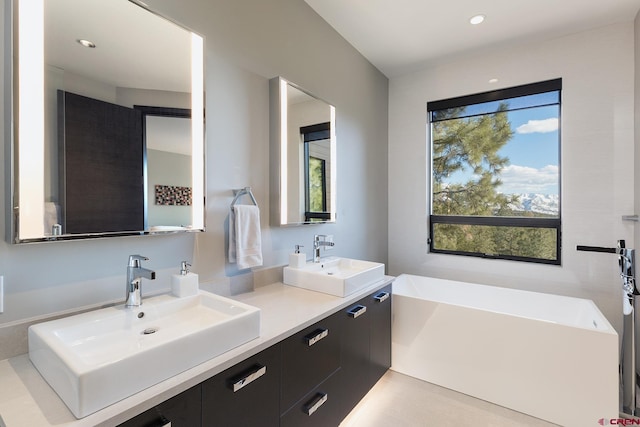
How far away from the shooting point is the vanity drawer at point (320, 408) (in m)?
1.39

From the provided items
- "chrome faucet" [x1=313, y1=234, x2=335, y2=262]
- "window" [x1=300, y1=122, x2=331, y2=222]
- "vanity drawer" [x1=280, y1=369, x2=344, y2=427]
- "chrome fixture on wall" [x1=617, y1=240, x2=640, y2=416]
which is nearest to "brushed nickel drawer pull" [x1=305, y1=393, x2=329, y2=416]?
"vanity drawer" [x1=280, y1=369, x2=344, y2=427]

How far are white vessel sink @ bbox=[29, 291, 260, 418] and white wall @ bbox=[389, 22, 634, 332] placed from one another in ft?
8.89

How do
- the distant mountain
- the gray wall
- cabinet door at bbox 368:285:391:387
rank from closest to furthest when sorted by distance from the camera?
the gray wall → cabinet door at bbox 368:285:391:387 → the distant mountain

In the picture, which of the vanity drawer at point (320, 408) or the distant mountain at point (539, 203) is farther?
the distant mountain at point (539, 203)

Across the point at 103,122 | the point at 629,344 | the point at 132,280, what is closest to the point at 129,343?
the point at 132,280

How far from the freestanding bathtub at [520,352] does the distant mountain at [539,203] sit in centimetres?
78

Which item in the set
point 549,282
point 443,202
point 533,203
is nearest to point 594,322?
point 549,282

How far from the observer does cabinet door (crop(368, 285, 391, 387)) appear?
213 centimetres

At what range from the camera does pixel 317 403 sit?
5.02ft

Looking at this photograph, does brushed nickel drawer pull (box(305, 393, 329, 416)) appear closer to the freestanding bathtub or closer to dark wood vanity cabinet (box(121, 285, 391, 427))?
dark wood vanity cabinet (box(121, 285, 391, 427))

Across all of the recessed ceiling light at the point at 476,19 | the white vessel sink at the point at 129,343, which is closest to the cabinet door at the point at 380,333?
the white vessel sink at the point at 129,343

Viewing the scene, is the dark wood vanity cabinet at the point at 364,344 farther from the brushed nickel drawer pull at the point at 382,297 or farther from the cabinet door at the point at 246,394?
the cabinet door at the point at 246,394

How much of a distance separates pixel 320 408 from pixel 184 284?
94 cm

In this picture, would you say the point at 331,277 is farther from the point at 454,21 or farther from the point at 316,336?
the point at 454,21
